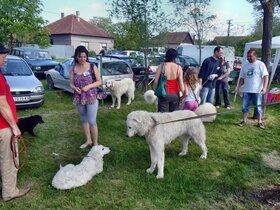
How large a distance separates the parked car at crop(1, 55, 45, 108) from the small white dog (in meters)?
4.57

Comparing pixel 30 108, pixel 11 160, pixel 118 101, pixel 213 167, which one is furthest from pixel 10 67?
pixel 213 167

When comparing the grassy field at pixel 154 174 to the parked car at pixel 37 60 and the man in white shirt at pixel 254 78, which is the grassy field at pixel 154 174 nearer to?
the man in white shirt at pixel 254 78

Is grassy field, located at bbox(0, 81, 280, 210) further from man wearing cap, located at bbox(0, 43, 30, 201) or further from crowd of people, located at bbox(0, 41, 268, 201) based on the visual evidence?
crowd of people, located at bbox(0, 41, 268, 201)

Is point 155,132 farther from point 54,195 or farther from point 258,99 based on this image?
point 258,99

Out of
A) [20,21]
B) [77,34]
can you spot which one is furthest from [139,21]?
[77,34]

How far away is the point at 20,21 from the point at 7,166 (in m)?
24.2

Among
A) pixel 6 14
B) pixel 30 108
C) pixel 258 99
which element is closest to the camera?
pixel 258 99

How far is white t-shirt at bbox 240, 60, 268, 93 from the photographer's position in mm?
5953

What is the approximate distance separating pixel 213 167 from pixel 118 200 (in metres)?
1.78

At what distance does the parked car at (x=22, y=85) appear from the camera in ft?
24.8

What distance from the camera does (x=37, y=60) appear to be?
15.3 meters

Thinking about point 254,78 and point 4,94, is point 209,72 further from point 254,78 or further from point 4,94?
point 4,94

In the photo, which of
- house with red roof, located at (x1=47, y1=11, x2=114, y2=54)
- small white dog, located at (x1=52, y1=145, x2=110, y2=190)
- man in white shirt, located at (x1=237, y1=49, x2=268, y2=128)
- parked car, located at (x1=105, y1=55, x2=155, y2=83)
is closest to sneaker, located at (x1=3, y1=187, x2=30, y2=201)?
small white dog, located at (x1=52, y1=145, x2=110, y2=190)

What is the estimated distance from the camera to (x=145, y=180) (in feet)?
12.7
